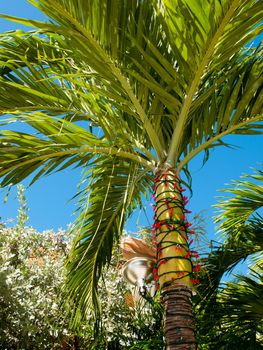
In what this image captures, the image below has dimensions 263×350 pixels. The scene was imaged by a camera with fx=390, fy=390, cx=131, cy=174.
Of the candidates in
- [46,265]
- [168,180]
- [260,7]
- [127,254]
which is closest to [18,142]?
[168,180]

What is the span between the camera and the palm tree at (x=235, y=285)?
3.34 m

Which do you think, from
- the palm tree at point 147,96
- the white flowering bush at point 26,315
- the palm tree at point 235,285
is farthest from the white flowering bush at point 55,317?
the palm tree at point 147,96

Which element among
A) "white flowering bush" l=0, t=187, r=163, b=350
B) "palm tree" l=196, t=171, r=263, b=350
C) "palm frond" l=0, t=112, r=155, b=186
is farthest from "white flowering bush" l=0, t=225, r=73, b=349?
"palm frond" l=0, t=112, r=155, b=186

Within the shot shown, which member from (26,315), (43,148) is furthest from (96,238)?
(26,315)

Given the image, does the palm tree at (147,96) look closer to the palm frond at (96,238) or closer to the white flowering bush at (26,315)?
the palm frond at (96,238)

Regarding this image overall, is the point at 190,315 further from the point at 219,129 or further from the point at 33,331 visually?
the point at 33,331

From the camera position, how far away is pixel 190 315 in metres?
2.20

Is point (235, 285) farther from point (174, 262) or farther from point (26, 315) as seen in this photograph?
point (26, 315)

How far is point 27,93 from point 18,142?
50cm

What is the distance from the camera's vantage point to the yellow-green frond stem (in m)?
2.28

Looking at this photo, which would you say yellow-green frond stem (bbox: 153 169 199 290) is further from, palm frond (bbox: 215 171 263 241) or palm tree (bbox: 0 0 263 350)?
palm frond (bbox: 215 171 263 241)

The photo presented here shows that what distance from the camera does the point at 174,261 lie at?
230 centimetres

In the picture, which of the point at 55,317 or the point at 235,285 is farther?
the point at 55,317

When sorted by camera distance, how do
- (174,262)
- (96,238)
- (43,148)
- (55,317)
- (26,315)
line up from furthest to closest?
1. (55,317)
2. (26,315)
3. (96,238)
4. (43,148)
5. (174,262)
